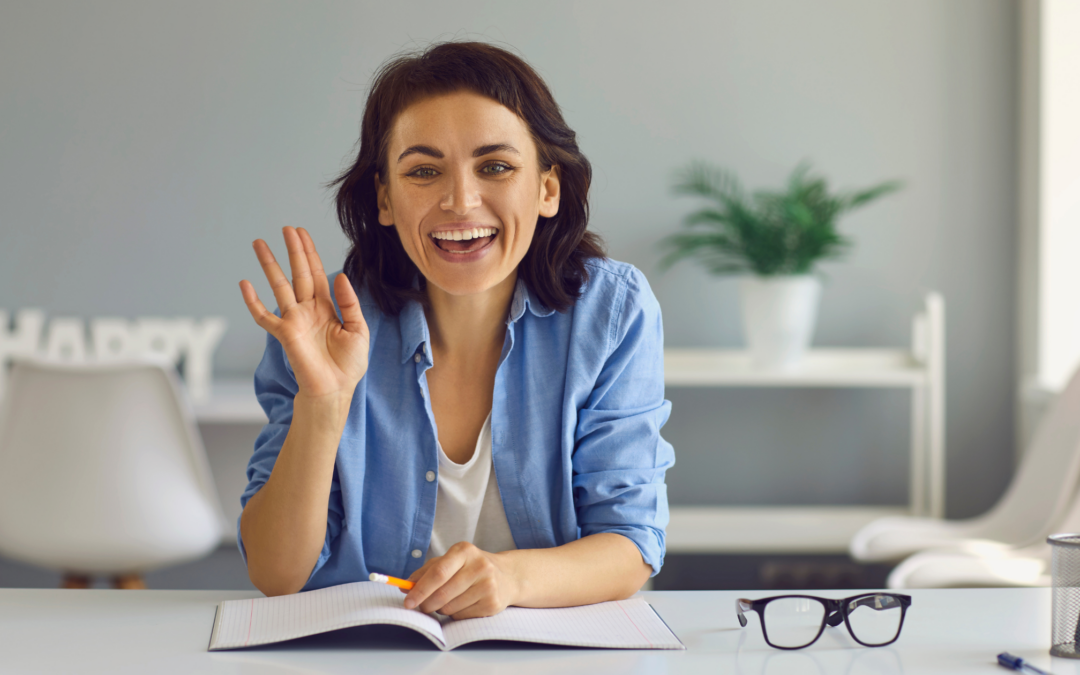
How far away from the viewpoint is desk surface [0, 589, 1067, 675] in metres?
0.71

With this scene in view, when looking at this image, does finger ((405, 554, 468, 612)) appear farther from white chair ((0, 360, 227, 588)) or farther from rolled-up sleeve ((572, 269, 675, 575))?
white chair ((0, 360, 227, 588))

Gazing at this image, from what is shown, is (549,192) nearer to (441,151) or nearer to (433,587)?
(441,151)

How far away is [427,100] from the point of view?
1.03 meters

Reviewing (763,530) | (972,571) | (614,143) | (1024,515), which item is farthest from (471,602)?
(614,143)

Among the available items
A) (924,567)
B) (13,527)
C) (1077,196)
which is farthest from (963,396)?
(13,527)

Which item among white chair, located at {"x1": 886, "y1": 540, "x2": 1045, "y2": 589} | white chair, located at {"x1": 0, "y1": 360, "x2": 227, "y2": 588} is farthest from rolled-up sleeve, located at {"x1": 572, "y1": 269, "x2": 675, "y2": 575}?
white chair, located at {"x1": 0, "y1": 360, "x2": 227, "y2": 588}

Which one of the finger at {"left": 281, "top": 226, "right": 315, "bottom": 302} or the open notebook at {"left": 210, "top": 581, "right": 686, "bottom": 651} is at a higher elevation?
the finger at {"left": 281, "top": 226, "right": 315, "bottom": 302}

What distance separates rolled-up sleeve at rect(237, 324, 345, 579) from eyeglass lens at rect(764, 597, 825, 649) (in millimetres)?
505

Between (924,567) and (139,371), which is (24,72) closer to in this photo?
(139,371)

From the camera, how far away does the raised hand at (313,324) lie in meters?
0.91

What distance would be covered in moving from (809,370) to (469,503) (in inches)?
69.1

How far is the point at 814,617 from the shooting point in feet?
2.56

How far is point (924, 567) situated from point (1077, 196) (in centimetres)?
149

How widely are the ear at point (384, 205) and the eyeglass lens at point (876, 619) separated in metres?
0.70
